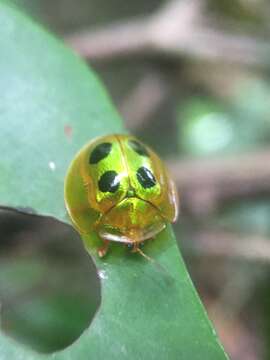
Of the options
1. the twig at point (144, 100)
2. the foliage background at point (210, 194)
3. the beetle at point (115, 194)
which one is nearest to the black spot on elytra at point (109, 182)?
the beetle at point (115, 194)

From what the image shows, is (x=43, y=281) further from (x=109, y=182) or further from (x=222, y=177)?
(x=109, y=182)

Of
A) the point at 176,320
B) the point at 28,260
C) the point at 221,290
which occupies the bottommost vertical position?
the point at 221,290

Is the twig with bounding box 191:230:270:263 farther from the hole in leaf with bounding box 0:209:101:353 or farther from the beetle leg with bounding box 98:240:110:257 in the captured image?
the beetle leg with bounding box 98:240:110:257

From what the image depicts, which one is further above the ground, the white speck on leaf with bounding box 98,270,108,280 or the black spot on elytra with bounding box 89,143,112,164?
the black spot on elytra with bounding box 89,143,112,164

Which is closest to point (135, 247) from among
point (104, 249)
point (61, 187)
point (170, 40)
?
point (104, 249)

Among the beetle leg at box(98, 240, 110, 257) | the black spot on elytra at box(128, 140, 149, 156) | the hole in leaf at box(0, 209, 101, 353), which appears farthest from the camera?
the hole in leaf at box(0, 209, 101, 353)

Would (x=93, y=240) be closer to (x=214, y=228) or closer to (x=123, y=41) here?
(x=214, y=228)

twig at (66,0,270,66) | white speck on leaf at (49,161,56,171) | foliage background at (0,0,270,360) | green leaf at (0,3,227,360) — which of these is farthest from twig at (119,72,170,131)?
white speck on leaf at (49,161,56,171)

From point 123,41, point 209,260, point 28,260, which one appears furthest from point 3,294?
point 123,41
